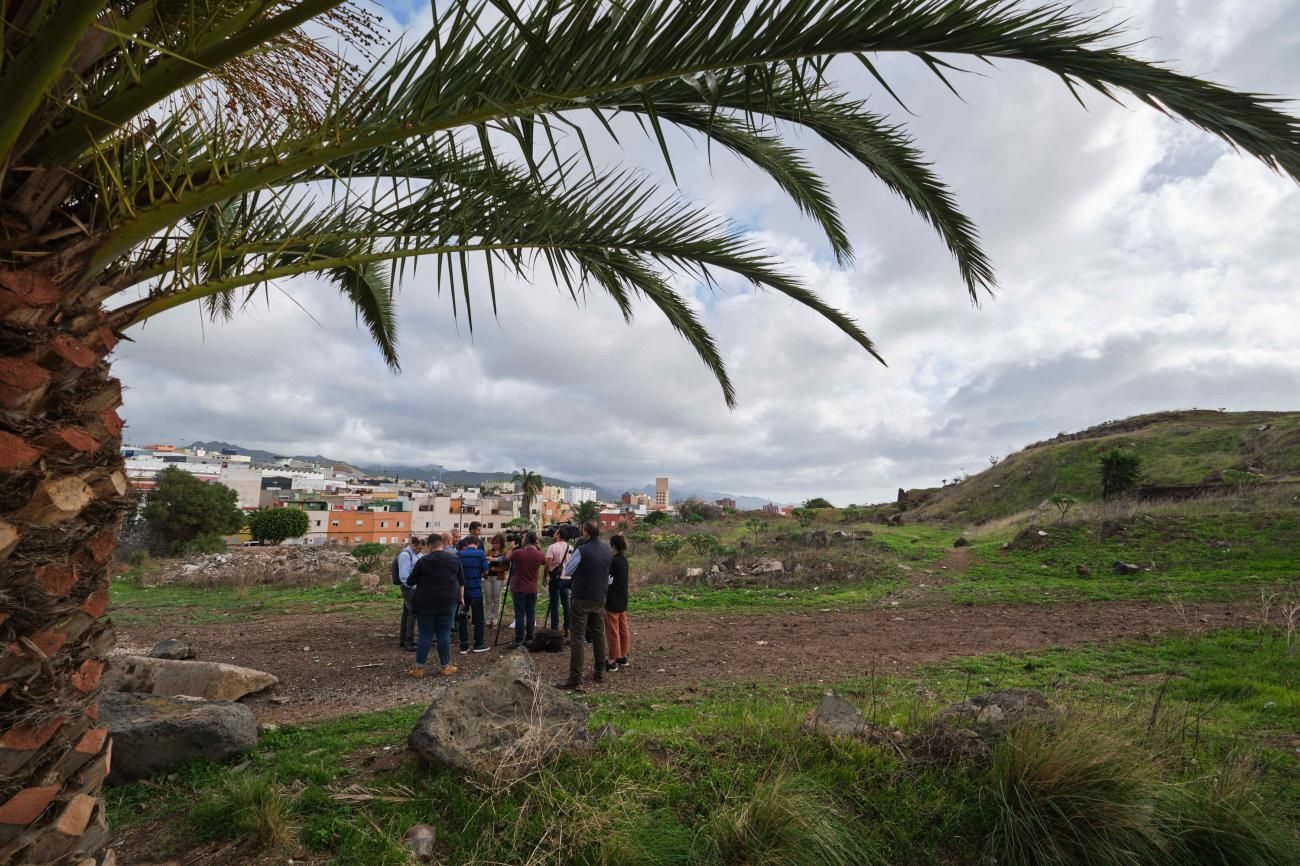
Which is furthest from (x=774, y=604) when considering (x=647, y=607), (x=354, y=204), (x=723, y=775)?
(x=354, y=204)

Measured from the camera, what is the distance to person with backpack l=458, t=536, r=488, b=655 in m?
8.30

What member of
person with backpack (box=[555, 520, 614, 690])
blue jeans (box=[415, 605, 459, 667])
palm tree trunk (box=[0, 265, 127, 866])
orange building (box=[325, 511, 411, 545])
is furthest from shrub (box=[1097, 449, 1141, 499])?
orange building (box=[325, 511, 411, 545])

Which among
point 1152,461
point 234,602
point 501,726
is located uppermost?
point 1152,461

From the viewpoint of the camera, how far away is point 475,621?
27.5ft

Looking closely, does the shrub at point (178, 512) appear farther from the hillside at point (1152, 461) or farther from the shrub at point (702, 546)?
the hillside at point (1152, 461)

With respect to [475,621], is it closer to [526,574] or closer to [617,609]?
[526,574]

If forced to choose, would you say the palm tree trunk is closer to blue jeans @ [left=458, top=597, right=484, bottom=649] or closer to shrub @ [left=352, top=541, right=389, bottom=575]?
blue jeans @ [left=458, top=597, right=484, bottom=649]

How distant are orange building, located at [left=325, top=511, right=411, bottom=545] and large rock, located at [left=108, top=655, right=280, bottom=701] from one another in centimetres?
6557

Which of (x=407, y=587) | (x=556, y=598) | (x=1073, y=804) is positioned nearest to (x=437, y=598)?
(x=407, y=587)

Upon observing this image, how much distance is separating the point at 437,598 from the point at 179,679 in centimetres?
243

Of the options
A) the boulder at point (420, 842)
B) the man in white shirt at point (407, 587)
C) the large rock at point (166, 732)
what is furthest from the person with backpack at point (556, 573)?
the boulder at point (420, 842)

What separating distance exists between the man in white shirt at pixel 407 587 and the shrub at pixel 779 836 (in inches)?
245

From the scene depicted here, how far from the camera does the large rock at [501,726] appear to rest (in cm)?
363

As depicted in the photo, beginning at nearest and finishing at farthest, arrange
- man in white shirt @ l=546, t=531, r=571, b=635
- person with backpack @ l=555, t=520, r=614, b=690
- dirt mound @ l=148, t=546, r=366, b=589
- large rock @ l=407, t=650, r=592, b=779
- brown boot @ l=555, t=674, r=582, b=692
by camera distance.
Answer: large rock @ l=407, t=650, r=592, b=779 → brown boot @ l=555, t=674, r=582, b=692 → person with backpack @ l=555, t=520, r=614, b=690 → man in white shirt @ l=546, t=531, r=571, b=635 → dirt mound @ l=148, t=546, r=366, b=589
